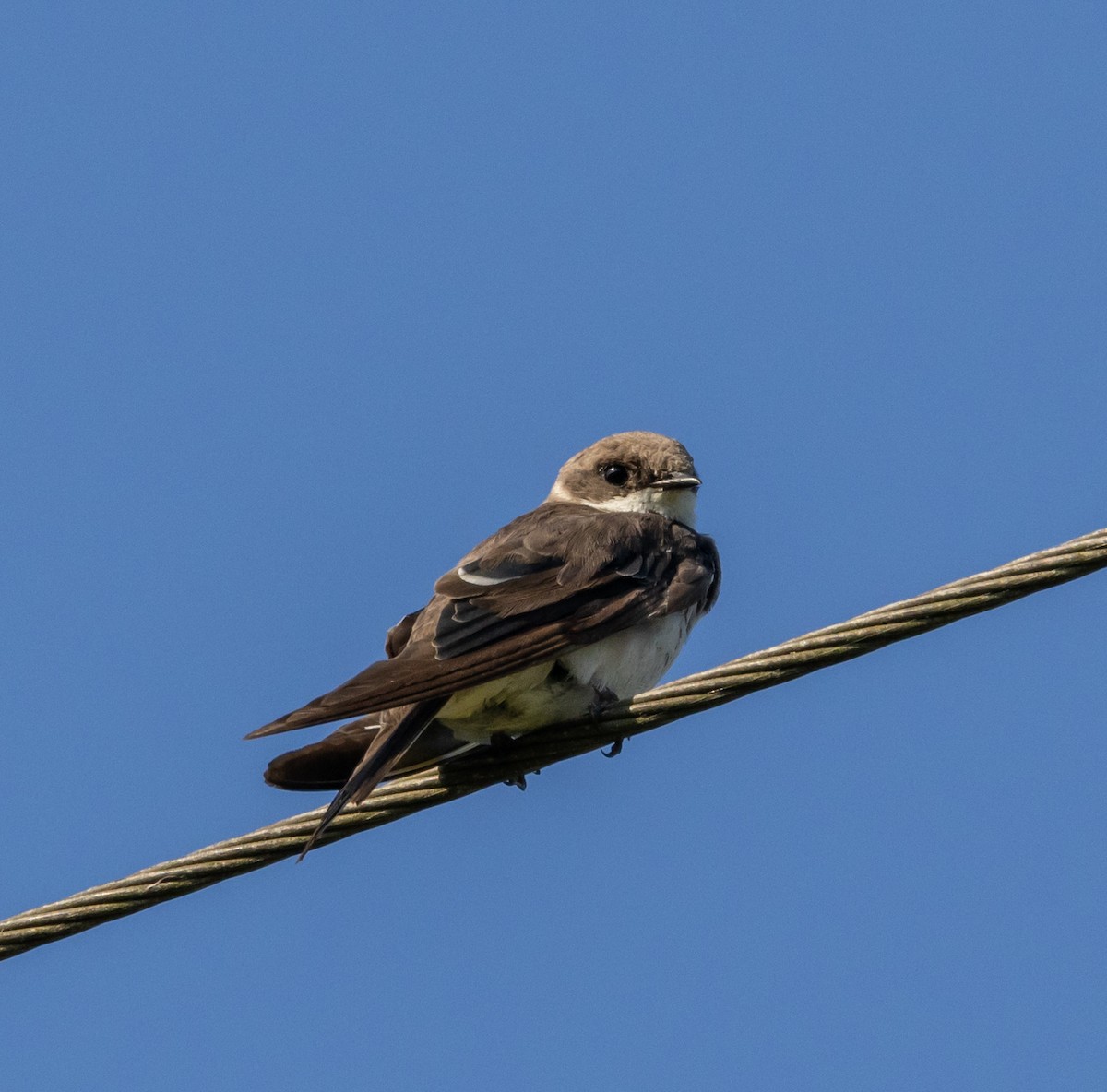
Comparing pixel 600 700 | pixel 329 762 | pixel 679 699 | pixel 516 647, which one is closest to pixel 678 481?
pixel 600 700

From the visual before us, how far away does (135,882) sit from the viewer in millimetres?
5289

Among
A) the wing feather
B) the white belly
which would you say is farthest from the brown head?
the white belly

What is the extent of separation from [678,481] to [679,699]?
2965 mm

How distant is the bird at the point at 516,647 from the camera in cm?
613

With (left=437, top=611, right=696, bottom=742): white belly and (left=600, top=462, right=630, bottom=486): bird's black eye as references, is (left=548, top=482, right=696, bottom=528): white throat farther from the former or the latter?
(left=437, top=611, right=696, bottom=742): white belly

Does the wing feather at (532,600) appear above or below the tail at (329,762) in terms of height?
above

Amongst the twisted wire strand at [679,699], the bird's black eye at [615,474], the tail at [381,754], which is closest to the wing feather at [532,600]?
the tail at [381,754]

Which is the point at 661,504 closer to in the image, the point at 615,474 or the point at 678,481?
the point at 678,481

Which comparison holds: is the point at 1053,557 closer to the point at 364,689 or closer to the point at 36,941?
the point at 364,689

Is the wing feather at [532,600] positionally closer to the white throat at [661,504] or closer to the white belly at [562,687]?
the white belly at [562,687]

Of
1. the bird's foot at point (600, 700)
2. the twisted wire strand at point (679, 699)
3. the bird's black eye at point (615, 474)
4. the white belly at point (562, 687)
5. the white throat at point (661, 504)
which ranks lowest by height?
the twisted wire strand at point (679, 699)

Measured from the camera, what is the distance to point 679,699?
18.9ft

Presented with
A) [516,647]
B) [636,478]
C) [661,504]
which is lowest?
[516,647]

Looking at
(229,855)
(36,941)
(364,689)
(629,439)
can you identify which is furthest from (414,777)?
(629,439)
